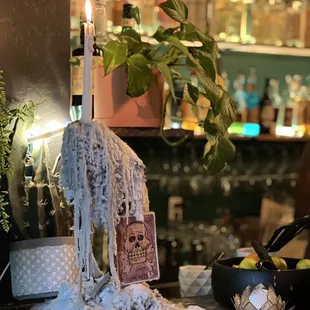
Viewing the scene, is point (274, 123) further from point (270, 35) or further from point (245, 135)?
point (270, 35)

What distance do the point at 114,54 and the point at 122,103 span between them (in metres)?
0.18

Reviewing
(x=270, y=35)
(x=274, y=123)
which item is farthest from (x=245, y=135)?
(x=270, y=35)

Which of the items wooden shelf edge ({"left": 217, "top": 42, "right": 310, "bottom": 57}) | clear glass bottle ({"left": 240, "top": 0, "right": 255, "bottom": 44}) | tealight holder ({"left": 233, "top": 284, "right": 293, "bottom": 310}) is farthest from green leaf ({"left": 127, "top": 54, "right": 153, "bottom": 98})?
clear glass bottle ({"left": 240, "top": 0, "right": 255, "bottom": 44})

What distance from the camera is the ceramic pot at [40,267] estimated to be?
121 cm

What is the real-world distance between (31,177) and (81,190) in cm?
25

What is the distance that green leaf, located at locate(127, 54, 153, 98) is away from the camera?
4.14ft

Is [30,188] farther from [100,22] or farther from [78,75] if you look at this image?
[100,22]

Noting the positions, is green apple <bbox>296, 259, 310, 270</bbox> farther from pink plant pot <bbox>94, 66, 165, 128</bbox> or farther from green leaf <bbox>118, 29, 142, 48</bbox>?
green leaf <bbox>118, 29, 142, 48</bbox>

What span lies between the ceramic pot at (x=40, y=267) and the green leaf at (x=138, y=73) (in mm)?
329

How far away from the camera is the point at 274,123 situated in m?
3.15

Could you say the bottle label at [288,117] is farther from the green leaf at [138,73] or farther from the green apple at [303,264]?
the green leaf at [138,73]

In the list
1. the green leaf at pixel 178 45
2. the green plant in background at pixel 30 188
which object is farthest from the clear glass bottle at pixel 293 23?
the green plant in background at pixel 30 188

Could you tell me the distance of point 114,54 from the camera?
124cm

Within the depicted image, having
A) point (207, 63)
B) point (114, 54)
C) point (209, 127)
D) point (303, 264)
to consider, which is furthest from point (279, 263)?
point (114, 54)
